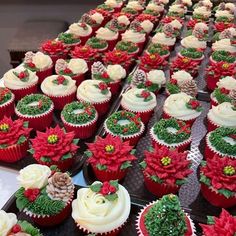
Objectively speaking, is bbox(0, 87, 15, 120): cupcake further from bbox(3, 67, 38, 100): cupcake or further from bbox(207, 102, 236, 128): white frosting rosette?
bbox(207, 102, 236, 128): white frosting rosette

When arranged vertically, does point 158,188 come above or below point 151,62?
below

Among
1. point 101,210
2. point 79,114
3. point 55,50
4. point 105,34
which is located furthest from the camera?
point 105,34

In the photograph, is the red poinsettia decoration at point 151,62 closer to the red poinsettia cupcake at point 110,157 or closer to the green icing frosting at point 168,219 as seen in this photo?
the red poinsettia cupcake at point 110,157

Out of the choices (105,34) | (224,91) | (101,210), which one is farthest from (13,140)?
(105,34)

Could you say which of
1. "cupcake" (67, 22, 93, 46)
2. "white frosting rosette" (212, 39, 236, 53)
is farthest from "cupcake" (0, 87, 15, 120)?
"white frosting rosette" (212, 39, 236, 53)

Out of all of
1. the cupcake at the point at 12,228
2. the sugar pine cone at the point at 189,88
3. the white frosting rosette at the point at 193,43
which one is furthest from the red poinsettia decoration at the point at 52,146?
the white frosting rosette at the point at 193,43

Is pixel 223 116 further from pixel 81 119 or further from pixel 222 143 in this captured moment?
pixel 81 119
